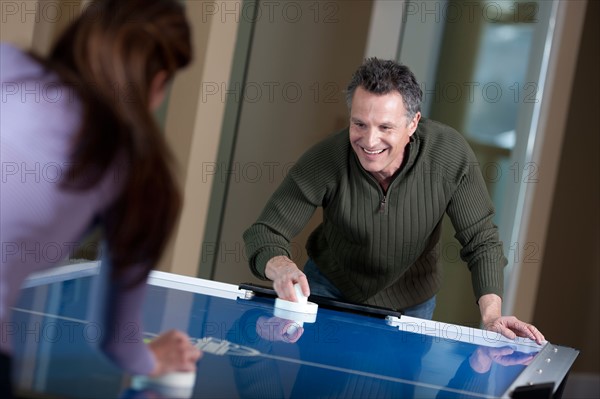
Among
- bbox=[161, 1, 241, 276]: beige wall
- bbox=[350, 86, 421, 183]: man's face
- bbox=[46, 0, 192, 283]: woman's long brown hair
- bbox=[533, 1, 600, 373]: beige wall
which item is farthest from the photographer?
bbox=[533, 1, 600, 373]: beige wall

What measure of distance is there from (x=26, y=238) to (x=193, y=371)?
0.37m

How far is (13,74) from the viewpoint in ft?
4.23

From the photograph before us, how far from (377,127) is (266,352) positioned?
3.74 feet

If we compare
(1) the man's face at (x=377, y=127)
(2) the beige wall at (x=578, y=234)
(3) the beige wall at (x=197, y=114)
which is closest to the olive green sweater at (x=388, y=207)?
(1) the man's face at (x=377, y=127)

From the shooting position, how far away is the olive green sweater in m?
2.99

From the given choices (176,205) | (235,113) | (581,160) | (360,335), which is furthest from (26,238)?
(581,160)

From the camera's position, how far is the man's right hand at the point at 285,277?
251 centimetres

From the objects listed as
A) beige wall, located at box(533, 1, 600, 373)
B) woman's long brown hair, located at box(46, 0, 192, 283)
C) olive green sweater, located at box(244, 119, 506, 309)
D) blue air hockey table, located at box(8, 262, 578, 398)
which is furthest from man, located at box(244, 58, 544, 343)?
beige wall, located at box(533, 1, 600, 373)

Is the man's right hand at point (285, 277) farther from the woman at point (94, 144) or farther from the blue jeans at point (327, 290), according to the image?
the woman at point (94, 144)

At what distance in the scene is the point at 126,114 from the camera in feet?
3.96

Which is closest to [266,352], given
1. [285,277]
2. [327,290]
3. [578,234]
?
[285,277]

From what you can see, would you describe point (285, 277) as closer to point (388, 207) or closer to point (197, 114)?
point (388, 207)

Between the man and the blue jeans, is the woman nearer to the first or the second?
the man

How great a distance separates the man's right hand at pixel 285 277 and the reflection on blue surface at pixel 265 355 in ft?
0.24
